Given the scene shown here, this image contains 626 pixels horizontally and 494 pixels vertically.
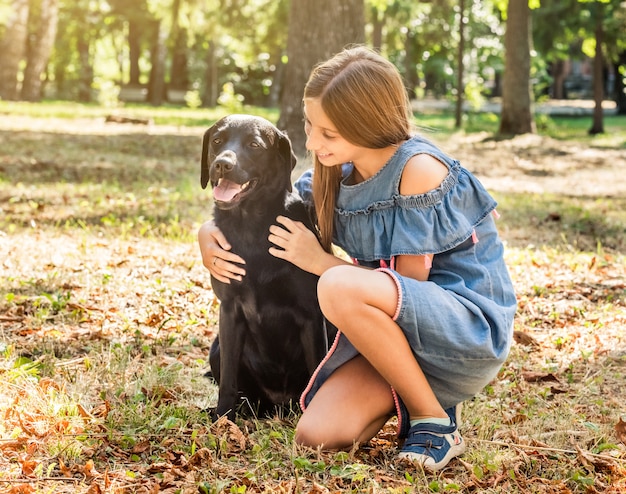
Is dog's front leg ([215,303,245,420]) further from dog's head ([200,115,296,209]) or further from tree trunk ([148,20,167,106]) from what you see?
tree trunk ([148,20,167,106])

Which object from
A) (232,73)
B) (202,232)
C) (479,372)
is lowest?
(479,372)

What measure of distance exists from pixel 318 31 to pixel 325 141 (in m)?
7.48

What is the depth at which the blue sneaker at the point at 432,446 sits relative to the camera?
296cm

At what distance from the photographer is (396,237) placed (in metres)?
3.09

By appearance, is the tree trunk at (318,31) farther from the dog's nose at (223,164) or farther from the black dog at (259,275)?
the dog's nose at (223,164)

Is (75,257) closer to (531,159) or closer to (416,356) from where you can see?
(416,356)

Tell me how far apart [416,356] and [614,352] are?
6.27ft

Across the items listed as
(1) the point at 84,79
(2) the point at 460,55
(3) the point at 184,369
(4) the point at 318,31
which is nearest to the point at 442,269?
(3) the point at 184,369

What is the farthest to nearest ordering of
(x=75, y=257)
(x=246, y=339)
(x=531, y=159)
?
(x=531, y=159) → (x=75, y=257) → (x=246, y=339)

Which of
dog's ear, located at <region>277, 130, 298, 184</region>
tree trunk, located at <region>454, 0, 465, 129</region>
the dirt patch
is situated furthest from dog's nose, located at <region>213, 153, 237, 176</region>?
tree trunk, located at <region>454, 0, 465, 129</region>

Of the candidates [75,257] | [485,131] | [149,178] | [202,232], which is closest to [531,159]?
[485,131]

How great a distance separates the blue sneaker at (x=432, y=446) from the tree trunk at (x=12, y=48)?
21618 millimetres

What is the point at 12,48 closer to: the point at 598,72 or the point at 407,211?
the point at 598,72

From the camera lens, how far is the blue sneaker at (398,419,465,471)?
2961 millimetres
